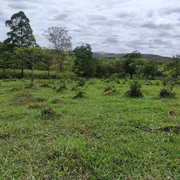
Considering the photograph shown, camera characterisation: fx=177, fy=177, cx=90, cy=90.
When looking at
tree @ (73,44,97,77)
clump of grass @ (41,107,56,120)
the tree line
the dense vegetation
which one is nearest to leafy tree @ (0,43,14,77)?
the tree line

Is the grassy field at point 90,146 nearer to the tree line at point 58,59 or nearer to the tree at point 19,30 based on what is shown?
the tree line at point 58,59

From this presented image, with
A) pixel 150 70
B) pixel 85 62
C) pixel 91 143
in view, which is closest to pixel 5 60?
pixel 85 62

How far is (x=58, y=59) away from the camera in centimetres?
1500

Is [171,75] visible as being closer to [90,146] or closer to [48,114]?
[48,114]

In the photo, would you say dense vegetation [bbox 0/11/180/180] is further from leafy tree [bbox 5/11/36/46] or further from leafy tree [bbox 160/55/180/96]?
leafy tree [bbox 5/11/36/46]

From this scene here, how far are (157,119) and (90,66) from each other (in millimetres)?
24499

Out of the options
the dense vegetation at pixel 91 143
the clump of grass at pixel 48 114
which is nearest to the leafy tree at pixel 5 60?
the dense vegetation at pixel 91 143

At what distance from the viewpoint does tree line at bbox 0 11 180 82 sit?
14609 millimetres

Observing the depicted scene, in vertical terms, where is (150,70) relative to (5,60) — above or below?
below

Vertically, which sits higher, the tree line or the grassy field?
the tree line

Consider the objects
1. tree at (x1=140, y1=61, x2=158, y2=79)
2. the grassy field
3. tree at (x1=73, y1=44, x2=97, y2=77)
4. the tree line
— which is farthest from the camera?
tree at (x1=73, y1=44, x2=97, y2=77)

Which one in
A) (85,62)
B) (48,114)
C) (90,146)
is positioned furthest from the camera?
(85,62)

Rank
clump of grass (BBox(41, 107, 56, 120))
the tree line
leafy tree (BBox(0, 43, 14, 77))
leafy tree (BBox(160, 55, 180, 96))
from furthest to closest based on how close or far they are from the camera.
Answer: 1. leafy tree (BBox(0, 43, 14, 77))
2. the tree line
3. leafy tree (BBox(160, 55, 180, 96))
4. clump of grass (BBox(41, 107, 56, 120))

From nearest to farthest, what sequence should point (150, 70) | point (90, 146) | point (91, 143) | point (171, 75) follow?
point (90, 146) < point (91, 143) < point (171, 75) < point (150, 70)
